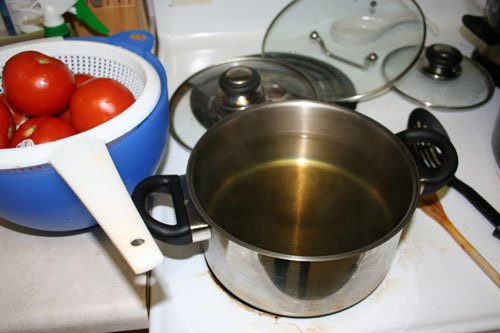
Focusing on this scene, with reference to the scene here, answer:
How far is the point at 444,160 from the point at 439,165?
0.39 feet

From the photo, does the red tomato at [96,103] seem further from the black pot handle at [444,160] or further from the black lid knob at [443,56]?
the black lid knob at [443,56]

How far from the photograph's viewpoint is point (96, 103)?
0.46m

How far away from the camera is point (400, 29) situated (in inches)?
29.6

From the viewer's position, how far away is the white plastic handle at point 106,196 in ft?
1.10

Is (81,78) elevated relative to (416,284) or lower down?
elevated

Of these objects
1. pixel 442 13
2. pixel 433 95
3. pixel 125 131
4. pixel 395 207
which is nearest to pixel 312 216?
pixel 395 207

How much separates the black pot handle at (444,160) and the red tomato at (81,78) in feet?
1.25

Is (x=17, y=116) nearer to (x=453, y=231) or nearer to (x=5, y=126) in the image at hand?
(x=5, y=126)

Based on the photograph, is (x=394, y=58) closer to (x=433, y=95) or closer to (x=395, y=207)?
(x=433, y=95)

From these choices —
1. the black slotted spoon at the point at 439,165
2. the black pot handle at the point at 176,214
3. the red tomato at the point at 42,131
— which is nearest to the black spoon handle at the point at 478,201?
the black slotted spoon at the point at 439,165

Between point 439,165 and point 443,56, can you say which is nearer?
point 439,165

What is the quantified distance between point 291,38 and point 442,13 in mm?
320

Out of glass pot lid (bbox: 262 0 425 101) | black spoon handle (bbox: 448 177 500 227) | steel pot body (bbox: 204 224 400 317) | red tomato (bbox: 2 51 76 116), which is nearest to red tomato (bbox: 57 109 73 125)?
red tomato (bbox: 2 51 76 116)

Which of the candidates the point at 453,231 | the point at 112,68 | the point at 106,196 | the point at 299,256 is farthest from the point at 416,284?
the point at 112,68
